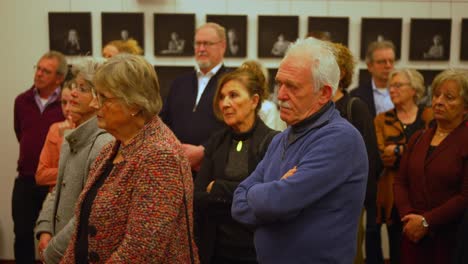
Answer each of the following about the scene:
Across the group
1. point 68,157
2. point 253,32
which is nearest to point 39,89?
point 253,32

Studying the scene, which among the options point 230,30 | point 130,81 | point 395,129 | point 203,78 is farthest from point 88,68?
point 230,30

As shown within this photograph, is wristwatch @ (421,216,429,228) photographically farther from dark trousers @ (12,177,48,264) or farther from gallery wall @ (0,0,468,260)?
dark trousers @ (12,177,48,264)

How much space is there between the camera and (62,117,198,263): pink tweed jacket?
201 centimetres

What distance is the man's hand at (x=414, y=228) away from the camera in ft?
11.3

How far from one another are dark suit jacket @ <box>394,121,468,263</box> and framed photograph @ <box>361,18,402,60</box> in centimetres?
211

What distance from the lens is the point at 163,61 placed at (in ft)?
18.1

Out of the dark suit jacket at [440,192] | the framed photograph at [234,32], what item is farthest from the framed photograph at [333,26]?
the dark suit jacket at [440,192]

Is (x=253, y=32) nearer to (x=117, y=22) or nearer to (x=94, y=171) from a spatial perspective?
(x=117, y=22)

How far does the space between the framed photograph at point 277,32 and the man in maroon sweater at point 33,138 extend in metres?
Result: 1.94

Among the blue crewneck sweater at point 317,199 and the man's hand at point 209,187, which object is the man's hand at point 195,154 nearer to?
the man's hand at point 209,187

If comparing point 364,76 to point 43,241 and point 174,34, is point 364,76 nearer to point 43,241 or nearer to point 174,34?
point 174,34

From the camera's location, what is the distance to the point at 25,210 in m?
4.96

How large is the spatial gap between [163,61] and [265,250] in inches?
144

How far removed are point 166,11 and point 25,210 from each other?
92.3 inches
